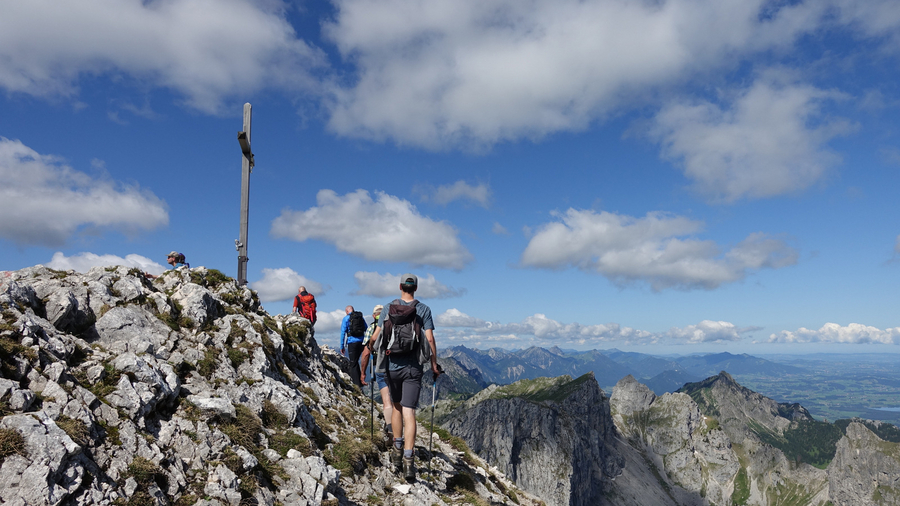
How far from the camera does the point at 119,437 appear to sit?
25.9ft

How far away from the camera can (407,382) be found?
10.7m

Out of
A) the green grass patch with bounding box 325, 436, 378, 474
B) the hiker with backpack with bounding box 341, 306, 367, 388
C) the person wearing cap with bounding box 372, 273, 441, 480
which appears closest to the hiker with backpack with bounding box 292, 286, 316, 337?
the hiker with backpack with bounding box 341, 306, 367, 388

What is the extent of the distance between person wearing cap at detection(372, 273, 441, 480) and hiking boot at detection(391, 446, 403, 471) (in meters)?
0.26

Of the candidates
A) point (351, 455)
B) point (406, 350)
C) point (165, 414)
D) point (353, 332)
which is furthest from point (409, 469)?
point (353, 332)

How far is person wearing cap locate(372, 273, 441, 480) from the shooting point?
1068 centimetres

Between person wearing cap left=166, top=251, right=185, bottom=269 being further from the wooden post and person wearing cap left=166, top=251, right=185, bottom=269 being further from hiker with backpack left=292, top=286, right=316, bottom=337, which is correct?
hiker with backpack left=292, top=286, right=316, bottom=337

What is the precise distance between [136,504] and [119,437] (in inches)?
59.1

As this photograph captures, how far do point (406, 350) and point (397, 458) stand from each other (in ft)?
11.3

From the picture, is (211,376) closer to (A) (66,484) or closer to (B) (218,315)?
(B) (218,315)

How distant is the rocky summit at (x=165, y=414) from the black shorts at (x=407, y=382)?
89.4 inches

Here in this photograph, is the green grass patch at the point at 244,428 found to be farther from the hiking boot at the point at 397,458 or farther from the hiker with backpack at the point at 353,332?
the hiker with backpack at the point at 353,332

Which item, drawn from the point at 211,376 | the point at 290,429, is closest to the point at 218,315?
the point at 211,376

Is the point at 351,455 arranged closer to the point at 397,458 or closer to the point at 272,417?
the point at 397,458

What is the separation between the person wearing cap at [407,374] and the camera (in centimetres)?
1068
